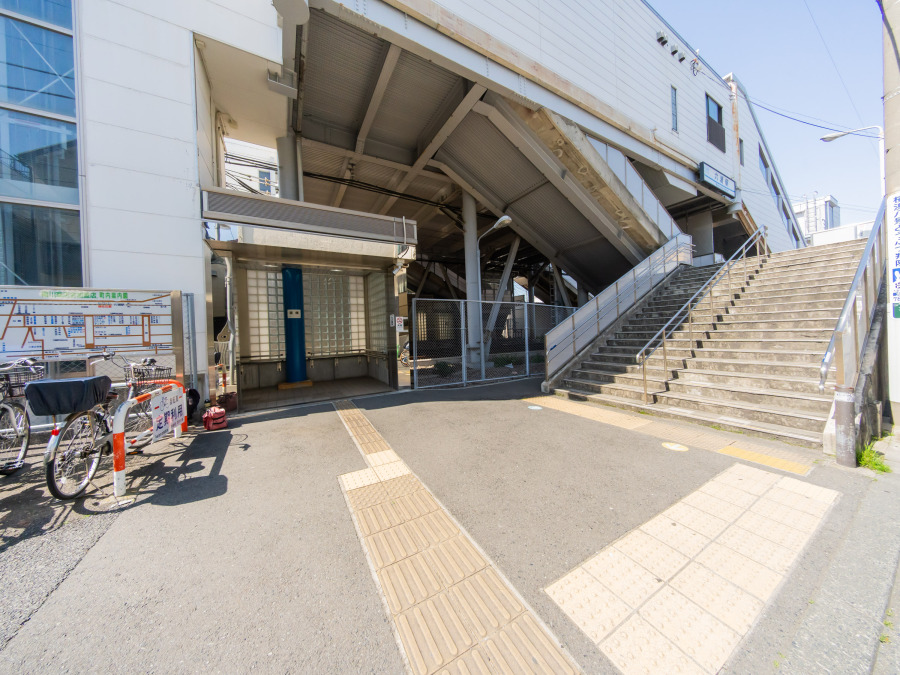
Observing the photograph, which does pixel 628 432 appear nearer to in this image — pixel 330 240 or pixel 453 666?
pixel 453 666

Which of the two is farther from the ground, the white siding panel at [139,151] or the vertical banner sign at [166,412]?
the white siding panel at [139,151]

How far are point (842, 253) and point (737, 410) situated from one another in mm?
7054

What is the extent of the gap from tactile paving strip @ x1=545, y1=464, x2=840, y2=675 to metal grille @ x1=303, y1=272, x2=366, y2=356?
32.5 feet

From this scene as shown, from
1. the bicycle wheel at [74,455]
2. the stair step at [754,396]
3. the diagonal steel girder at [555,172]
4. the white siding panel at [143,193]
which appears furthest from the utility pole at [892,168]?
the white siding panel at [143,193]

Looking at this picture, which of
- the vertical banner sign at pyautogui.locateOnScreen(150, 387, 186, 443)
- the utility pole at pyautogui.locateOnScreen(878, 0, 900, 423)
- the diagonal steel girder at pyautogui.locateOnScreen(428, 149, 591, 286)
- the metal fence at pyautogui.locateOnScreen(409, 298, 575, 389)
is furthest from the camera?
the diagonal steel girder at pyautogui.locateOnScreen(428, 149, 591, 286)

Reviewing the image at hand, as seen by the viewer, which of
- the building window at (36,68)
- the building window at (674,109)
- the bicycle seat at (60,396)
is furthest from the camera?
the building window at (674,109)

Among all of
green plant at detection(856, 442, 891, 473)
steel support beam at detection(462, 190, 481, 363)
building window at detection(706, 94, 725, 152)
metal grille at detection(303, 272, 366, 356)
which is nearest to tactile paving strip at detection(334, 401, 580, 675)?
green plant at detection(856, 442, 891, 473)

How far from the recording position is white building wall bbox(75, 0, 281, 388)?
539cm

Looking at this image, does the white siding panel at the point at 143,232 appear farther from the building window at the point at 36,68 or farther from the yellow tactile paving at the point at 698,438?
the yellow tactile paving at the point at 698,438

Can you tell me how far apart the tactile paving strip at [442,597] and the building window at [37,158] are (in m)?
7.09

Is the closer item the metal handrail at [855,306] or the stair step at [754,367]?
the metal handrail at [855,306]

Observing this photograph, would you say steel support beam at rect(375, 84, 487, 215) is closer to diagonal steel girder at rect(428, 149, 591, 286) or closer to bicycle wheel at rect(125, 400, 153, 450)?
diagonal steel girder at rect(428, 149, 591, 286)

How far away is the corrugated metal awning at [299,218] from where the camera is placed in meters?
6.10

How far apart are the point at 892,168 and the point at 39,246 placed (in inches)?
499
